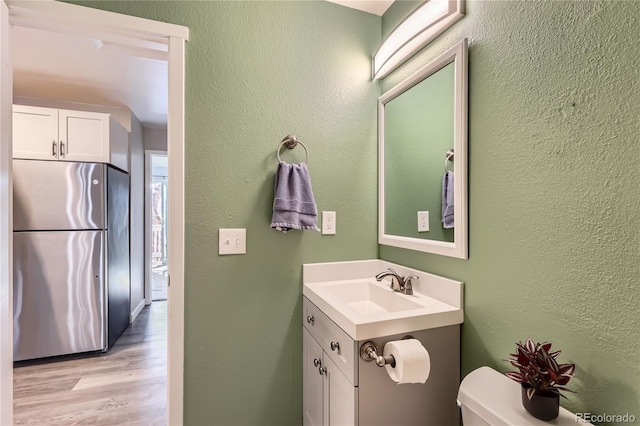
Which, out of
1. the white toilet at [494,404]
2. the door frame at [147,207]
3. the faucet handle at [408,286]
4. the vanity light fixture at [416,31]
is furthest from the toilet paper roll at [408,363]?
the door frame at [147,207]

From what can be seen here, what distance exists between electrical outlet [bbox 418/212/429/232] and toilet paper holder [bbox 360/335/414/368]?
62 centimetres

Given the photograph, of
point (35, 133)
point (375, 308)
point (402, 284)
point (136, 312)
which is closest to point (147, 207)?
point (136, 312)

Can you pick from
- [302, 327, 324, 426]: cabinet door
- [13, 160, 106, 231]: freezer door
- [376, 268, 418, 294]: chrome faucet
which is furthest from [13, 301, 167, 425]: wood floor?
[376, 268, 418, 294]: chrome faucet

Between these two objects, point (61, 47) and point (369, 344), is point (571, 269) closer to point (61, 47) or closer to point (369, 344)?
point (369, 344)

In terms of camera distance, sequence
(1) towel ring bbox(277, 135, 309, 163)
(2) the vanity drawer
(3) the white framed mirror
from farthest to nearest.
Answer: (1) towel ring bbox(277, 135, 309, 163), (3) the white framed mirror, (2) the vanity drawer

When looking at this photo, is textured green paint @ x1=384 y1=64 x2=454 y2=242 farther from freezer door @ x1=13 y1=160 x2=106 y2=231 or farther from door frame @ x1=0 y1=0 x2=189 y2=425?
freezer door @ x1=13 y1=160 x2=106 y2=231

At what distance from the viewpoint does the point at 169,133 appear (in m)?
1.36

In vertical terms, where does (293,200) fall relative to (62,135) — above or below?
below

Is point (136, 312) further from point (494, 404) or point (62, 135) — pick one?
point (494, 404)

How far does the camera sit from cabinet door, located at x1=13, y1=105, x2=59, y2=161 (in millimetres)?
2414

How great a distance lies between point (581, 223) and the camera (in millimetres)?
820

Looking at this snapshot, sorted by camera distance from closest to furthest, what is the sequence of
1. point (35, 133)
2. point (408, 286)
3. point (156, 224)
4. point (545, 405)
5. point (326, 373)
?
point (545, 405) → point (326, 373) → point (408, 286) → point (35, 133) → point (156, 224)

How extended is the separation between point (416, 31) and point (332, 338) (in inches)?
54.6

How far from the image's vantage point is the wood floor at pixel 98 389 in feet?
6.22
